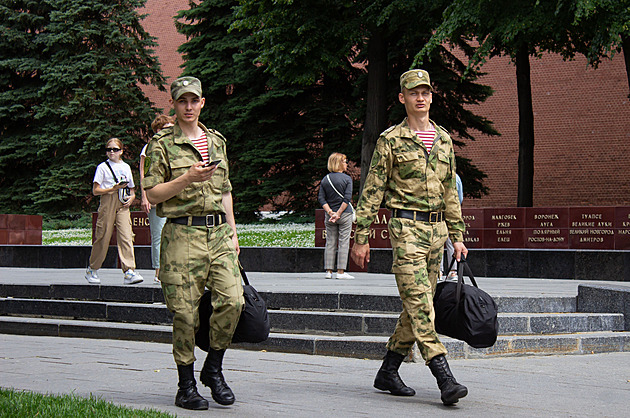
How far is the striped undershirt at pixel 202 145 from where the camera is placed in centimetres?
529

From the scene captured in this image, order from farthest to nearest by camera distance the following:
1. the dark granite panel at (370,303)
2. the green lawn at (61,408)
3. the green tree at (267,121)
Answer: the green tree at (267,121), the dark granite panel at (370,303), the green lawn at (61,408)

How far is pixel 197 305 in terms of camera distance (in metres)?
5.12

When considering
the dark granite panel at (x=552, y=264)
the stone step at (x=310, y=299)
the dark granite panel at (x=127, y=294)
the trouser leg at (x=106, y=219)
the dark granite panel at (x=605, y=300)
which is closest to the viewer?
the stone step at (x=310, y=299)

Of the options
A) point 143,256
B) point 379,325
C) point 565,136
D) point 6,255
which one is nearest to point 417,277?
point 379,325

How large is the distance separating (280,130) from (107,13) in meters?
10.9

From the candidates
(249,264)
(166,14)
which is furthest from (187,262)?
(166,14)

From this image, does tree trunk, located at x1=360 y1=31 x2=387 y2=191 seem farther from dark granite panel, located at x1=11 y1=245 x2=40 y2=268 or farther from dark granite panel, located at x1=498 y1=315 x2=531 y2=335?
dark granite panel, located at x1=498 y1=315 x2=531 y2=335

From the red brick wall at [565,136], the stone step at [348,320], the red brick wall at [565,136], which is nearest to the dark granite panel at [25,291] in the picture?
the stone step at [348,320]

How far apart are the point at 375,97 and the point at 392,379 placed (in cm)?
1920

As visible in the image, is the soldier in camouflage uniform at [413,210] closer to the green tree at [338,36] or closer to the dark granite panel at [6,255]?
the dark granite panel at [6,255]

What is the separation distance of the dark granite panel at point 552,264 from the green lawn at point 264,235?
7856 mm

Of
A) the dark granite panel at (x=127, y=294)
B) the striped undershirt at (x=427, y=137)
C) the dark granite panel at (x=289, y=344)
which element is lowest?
the dark granite panel at (x=289, y=344)

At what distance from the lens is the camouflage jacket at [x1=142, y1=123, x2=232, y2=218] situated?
5.13 metres

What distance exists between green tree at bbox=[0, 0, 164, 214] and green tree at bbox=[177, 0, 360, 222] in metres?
4.65
